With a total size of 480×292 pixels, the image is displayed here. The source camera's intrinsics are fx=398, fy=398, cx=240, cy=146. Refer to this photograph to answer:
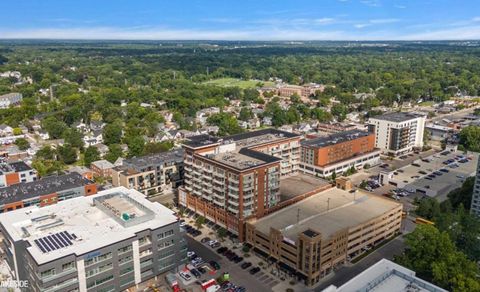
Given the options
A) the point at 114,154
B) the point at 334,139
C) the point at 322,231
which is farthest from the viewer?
the point at 114,154

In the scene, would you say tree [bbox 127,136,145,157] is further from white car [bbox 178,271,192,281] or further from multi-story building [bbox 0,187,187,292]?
white car [bbox 178,271,192,281]

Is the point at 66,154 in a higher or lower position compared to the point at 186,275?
higher

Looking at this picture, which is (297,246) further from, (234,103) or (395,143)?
(234,103)

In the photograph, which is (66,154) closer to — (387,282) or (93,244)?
(93,244)

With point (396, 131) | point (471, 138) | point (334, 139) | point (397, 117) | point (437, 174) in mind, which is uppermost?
point (397, 117)

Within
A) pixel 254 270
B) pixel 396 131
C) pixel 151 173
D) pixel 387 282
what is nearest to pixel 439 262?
pixel 387 282

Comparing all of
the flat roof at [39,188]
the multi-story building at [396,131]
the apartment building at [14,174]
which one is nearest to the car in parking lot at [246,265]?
the flat roof at [39,188]

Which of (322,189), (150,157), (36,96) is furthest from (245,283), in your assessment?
(36,96)
